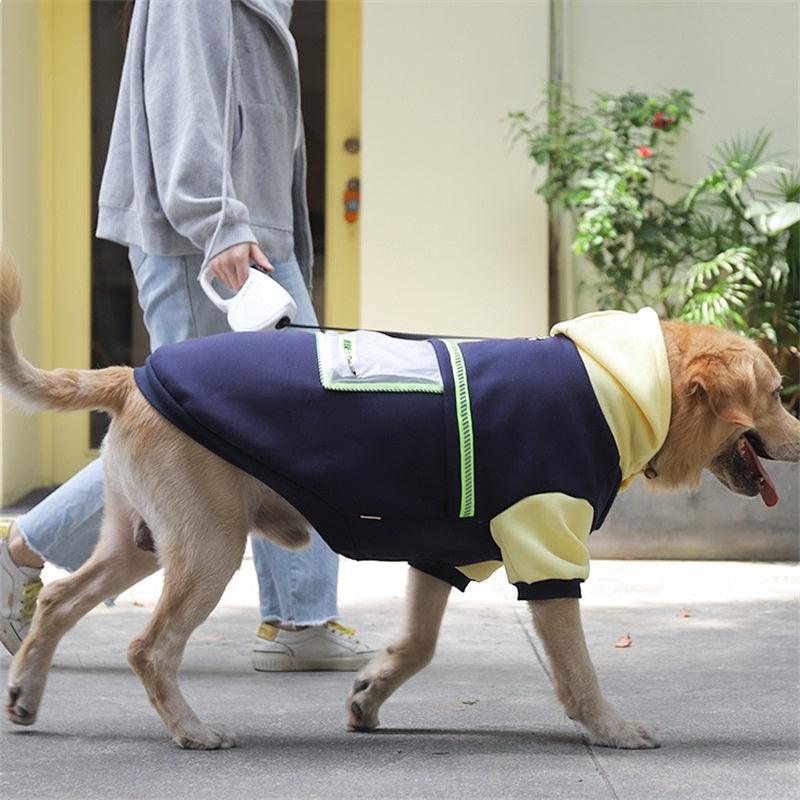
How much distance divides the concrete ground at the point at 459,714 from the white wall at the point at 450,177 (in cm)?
197

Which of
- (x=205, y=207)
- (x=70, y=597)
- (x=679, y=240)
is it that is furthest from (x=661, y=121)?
(x=70, y=597)

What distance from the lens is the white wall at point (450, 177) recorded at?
7152mm

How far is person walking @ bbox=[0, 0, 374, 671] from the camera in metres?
4.08

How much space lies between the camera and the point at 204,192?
4.08 meters

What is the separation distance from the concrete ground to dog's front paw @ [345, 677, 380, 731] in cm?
5

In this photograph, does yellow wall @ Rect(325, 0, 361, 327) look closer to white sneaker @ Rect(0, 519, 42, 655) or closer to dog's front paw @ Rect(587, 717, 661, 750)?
white sneaker @ Rect(0, 519, 42, 655)

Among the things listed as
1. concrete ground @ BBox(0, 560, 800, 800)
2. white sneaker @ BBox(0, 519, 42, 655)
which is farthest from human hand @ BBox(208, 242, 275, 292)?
concrete ground @ BBox(0, 560, 800, 800)

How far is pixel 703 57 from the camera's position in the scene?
7371mm

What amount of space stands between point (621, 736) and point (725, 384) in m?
0.92

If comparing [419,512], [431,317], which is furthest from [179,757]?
[431,317]

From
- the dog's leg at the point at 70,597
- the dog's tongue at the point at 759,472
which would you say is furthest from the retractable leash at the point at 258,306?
the dog's tongue at the point at 759,472

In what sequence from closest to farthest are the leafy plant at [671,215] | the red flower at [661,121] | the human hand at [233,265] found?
the human hand at [233,265]
the leafy plant at [671,215]
the red flower at [661,121]

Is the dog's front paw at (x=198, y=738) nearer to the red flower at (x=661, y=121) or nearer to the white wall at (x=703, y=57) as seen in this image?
the red flower at (x=661, y=121)

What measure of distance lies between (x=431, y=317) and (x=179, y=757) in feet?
13.3
